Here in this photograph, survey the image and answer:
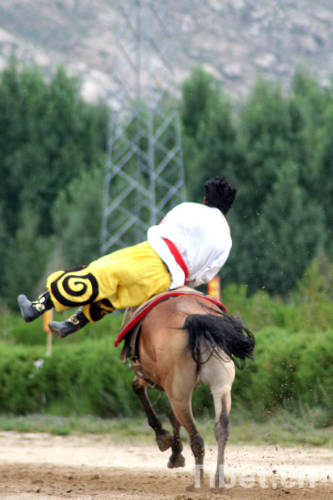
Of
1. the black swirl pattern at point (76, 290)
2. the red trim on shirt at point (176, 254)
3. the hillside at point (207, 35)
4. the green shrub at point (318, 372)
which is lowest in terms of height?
the green shrub at point (318, 372)

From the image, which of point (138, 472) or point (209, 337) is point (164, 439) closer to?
point (138, 472)

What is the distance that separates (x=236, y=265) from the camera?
88.1ft

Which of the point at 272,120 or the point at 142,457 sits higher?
the point at 272,120

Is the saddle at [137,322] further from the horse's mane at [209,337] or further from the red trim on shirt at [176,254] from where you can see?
the horse's mane at [209,337]

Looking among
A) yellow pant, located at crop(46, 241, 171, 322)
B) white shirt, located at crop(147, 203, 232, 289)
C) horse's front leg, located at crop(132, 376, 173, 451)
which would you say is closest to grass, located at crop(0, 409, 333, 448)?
horse's front leg, located at crop(132, 376, 173, 451)

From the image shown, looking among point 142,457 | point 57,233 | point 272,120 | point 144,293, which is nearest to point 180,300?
point 144,293

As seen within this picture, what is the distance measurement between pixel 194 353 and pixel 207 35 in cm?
9801

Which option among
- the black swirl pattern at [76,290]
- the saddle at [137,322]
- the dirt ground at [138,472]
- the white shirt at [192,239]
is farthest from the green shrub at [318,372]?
the black swirl pattern at [76,290]

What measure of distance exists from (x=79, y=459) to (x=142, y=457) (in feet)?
2.13

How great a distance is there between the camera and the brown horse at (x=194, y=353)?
5.18 metres

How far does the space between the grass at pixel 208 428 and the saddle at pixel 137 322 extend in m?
3.00

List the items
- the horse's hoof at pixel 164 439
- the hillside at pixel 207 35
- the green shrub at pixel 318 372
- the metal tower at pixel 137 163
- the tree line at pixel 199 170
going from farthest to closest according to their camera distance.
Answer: the hillside at pixel 207 35, the tree line at pixel 199 170, the metal tower at pixel 137 163, the green shrub at pixel 318 372, the horse's hoof at pixel 164 439

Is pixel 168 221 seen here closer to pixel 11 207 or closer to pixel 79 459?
pixel 79 459

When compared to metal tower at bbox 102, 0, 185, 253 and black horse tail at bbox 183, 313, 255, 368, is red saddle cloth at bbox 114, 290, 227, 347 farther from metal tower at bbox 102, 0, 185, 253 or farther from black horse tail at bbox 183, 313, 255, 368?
metal tower at bbox 102, 0, 185, 253
